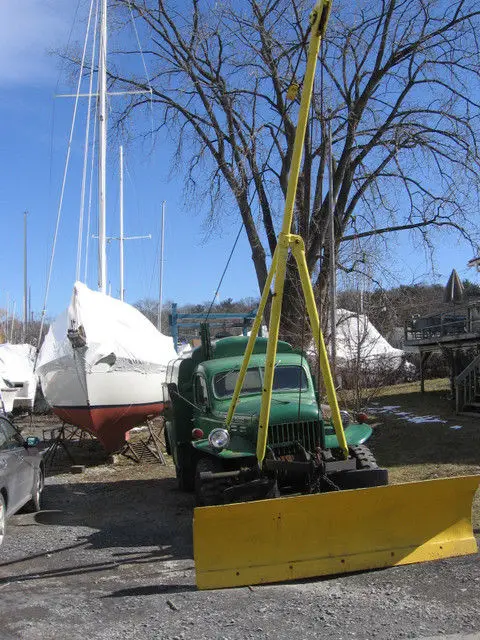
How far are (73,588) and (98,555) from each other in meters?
1.15

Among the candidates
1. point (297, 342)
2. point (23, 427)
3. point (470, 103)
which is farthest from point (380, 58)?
point (23, 427)

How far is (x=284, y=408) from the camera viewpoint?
7531 mm

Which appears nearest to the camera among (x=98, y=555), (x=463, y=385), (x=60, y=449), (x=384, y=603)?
(x=384, y=603)

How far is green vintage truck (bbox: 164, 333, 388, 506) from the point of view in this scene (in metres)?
6.90

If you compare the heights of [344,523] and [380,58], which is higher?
[380,58]

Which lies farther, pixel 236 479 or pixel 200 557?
pixel 236 479

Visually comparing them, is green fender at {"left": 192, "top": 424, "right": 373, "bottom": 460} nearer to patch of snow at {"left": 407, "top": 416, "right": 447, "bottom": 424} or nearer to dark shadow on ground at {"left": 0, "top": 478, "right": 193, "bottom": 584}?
dark shadow on ground at {"left": 0, "top": 478, "right": 193, "bottom": 584}

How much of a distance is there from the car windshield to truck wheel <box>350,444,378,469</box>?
1354 mm

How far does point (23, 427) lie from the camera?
21141 millimetres

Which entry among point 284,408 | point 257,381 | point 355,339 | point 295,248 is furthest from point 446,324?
point 295,248

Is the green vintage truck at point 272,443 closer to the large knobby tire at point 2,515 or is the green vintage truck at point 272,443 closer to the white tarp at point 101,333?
the large knobby tire at point 2,515

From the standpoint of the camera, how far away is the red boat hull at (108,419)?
1310cm

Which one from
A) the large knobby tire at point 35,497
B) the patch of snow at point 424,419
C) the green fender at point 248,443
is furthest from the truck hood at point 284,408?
the patch of snow at point 424,419

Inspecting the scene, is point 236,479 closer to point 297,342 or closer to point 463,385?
point 297,342
